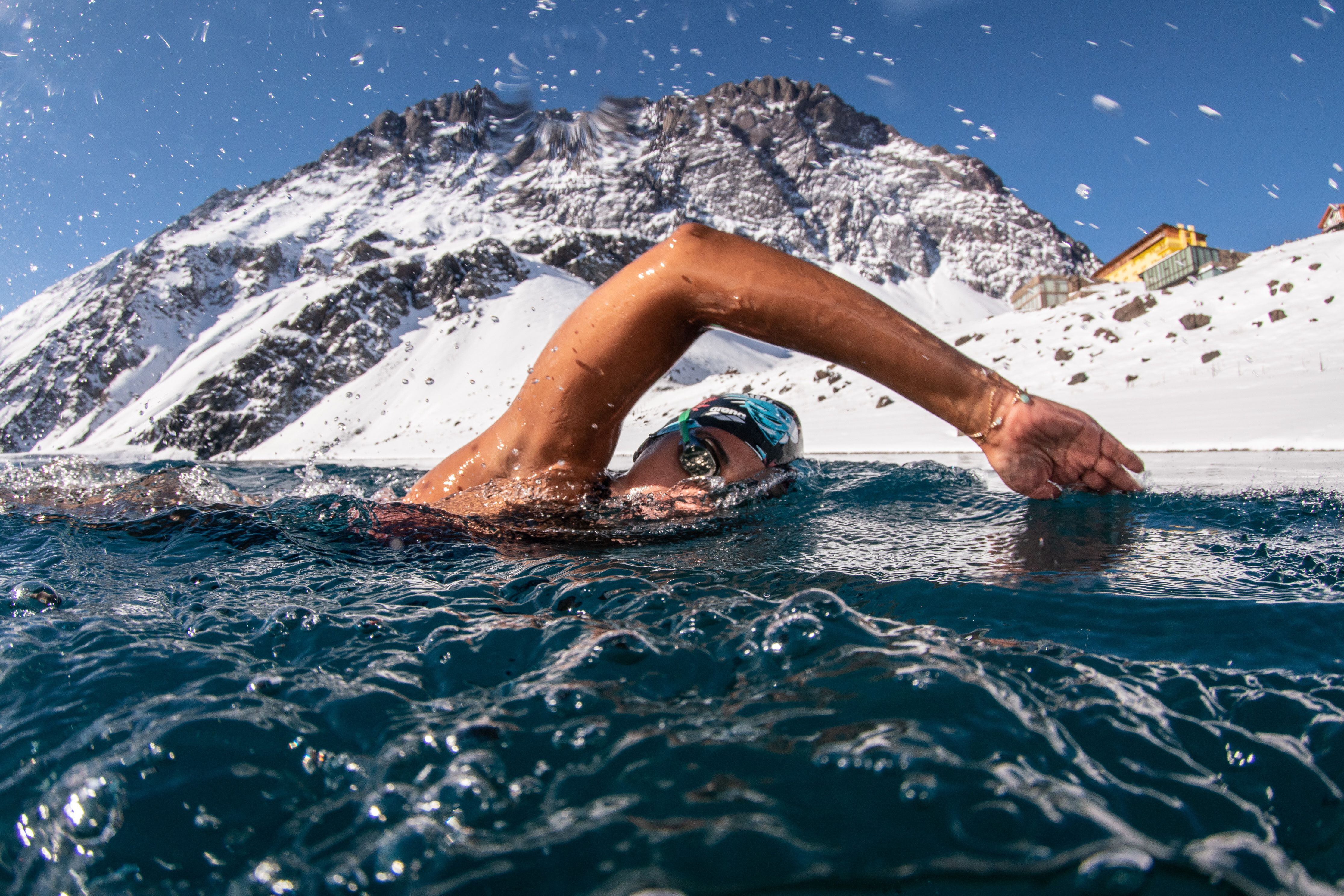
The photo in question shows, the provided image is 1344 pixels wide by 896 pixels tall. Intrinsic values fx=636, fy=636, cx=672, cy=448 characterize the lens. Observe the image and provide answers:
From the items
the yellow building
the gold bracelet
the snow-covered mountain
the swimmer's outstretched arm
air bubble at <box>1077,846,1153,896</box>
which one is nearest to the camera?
air bubble at <box>1077,846,1153,896</box>

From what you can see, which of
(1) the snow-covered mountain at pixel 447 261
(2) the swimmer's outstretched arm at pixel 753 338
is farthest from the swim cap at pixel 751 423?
(1) the snow-covered mountain at pixel 447 261

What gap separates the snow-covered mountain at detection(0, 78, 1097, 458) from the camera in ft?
151

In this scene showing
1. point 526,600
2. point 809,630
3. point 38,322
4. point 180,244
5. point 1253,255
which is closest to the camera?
point 809,630

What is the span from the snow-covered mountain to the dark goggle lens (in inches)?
482

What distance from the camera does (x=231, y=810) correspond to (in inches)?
27.4

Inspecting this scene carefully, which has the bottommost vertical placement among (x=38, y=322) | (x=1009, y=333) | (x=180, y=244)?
(x=1009, y=333)

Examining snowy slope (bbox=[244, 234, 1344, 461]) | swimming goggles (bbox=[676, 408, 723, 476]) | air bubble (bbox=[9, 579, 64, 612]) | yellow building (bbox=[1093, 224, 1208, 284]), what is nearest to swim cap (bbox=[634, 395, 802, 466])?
swimming goggles (bbox=[676, 408, 723, 476])

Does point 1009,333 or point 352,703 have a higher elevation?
point 1009,333

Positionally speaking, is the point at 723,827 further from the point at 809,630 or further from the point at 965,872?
the point at 809,630

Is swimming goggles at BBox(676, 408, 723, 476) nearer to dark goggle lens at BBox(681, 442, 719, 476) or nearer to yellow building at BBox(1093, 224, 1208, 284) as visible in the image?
dark goggle lens at BBox(681, 442, 719, 476)

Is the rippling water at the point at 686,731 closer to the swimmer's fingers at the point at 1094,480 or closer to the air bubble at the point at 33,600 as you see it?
the air bubble at the point at 33,600

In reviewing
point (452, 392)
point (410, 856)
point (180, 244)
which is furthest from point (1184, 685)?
point (180, 244)

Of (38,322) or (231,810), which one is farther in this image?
(38,322)

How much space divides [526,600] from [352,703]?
473 millimetres
